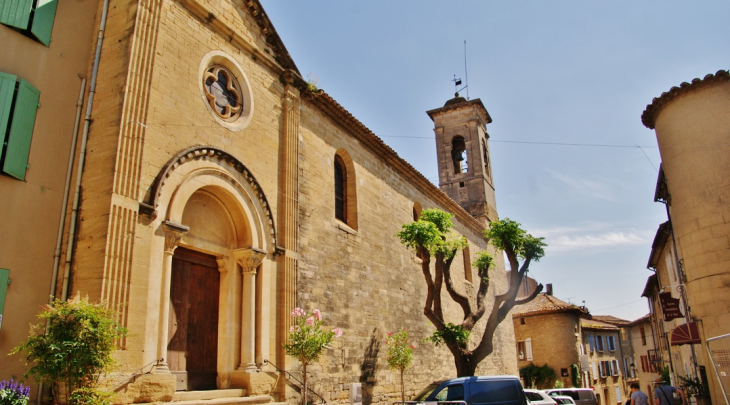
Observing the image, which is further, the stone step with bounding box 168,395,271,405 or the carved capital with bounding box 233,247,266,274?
the carved capital with bounding box 233,247,266,274

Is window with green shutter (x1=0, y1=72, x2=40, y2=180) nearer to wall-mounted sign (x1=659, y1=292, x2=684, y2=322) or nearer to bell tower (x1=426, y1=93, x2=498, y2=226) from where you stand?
wall-mounted sign (x1=659, y1=292, x2=684, y2=322)

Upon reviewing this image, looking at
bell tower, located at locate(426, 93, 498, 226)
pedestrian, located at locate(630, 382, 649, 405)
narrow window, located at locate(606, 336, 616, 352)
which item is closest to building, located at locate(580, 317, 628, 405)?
narrow window, located at locate(606, 336, 616, 352)

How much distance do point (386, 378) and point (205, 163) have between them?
8.09 metres

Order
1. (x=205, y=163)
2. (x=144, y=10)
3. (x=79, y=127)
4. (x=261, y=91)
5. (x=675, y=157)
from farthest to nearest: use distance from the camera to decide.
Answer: (x=675, y=157), (x=261, y=91), (x=205, y=163), (x=144, y=10), (x=79, y=127)

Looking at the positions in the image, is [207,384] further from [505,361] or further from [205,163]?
[505,361]

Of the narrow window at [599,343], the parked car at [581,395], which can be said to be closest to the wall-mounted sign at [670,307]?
the parked car at [581,395]

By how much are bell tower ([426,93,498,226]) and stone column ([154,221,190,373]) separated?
20346mm

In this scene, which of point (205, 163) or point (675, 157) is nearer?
point (205, 163)

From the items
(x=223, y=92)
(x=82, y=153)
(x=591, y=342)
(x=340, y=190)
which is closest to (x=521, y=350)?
(x=591, y=342)

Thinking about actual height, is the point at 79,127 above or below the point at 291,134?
below

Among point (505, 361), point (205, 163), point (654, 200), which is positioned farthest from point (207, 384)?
point (505, 361)

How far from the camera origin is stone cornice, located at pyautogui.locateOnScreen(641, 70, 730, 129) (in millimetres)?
13266

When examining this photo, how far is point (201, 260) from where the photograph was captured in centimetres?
989

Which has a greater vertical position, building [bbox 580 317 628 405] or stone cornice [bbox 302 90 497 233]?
stone cornice [bbox 302 90 497 233]
